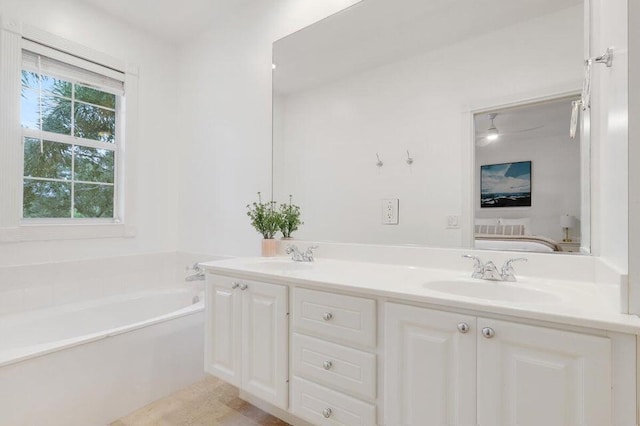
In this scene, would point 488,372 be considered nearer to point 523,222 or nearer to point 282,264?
point 523,222

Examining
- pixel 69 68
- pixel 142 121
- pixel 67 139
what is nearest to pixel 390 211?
pixel 142 121

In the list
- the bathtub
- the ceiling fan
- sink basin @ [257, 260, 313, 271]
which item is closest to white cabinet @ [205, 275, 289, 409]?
sink basin @ [257, 260, 313, 271]

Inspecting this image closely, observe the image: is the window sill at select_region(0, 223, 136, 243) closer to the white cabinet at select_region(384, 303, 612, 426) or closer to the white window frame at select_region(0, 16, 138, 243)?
the white window frame at select_region(0, 16, 138, 243)

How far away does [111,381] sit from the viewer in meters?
1.72

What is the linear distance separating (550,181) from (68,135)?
301 cm

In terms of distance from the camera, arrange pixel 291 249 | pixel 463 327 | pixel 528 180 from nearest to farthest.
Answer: pixel 463 327, pixel 528 180, pixel 291 249

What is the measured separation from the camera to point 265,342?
5.00 feet

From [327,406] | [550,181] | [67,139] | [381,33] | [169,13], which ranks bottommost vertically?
[327,406]

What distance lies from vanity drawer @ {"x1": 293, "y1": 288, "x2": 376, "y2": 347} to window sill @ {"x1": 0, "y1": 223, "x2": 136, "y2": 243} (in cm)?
188

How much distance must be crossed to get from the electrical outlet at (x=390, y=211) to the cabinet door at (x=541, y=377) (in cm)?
86

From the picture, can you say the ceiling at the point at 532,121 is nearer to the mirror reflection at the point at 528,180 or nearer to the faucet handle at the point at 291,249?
the mirror reflection at the point at 528,180

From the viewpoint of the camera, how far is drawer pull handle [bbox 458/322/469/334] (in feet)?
3.30

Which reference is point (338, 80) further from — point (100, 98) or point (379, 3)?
point (100, 98)

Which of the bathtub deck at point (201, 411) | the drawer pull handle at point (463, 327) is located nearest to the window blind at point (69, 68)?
the bathtub deck at point (201, 411)
